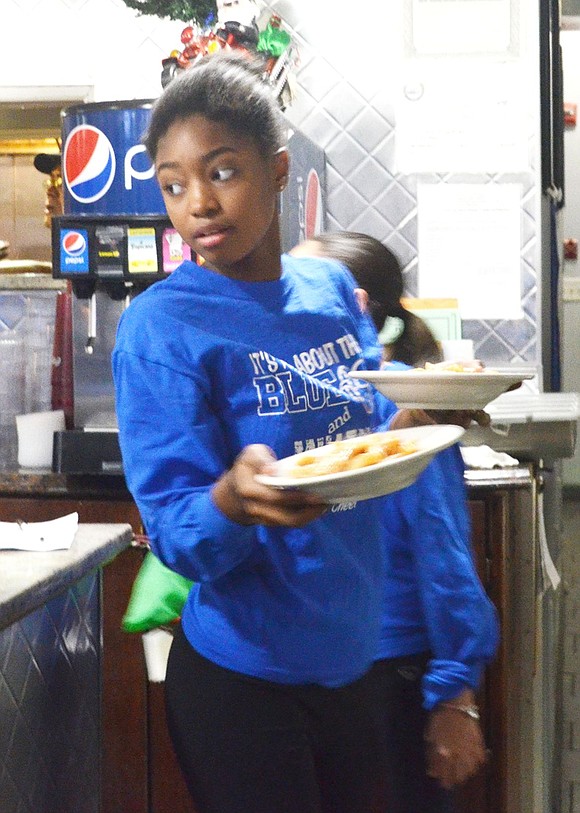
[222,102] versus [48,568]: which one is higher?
[222,102]

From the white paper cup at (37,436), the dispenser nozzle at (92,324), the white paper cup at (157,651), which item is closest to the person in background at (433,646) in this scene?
the white paper cup at (157,651)

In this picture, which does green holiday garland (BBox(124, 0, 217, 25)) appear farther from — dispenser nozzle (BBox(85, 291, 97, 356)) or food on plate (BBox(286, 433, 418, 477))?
food on plate (BBox(286, 433, 418, 477))

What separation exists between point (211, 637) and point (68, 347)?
2065 mm

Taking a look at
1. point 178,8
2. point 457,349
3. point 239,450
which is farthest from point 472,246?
point 239,450

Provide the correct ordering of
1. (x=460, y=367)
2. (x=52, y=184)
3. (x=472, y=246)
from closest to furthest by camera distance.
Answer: (x=460, y=367)
(x=472, y=246)
(x=52, y=184)

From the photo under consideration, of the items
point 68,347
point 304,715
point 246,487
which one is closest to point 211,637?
point 304,715

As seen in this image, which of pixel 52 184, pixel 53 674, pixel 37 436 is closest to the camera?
pixel 53 674

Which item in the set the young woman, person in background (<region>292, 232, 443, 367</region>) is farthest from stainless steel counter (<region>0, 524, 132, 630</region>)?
person in background (<region>292, 232, 443, 367</region>)

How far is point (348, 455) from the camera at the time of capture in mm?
1065

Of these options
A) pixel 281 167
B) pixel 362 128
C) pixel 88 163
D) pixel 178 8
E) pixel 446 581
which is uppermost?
pixel 178 8

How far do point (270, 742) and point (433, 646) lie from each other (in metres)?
0.38

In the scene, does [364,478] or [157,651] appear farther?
[157,651]

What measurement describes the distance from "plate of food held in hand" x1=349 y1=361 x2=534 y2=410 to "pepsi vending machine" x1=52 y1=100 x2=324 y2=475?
4.97 ft

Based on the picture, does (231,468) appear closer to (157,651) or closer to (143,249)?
(157,651)
